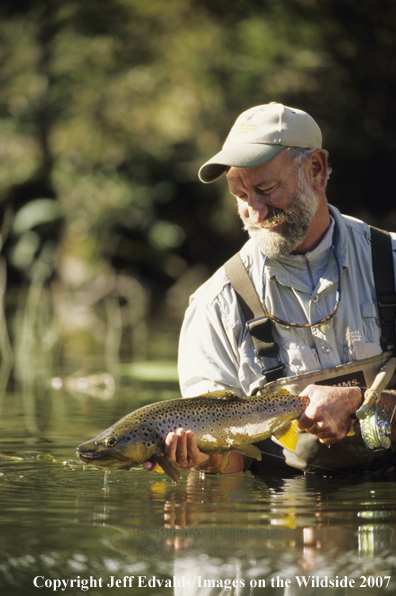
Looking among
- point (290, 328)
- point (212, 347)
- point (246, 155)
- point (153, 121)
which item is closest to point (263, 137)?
point (246, 155)

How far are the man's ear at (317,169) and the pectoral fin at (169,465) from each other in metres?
1.52

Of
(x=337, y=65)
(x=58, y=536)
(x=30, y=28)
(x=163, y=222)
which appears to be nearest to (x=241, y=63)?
(x=337, y=65)

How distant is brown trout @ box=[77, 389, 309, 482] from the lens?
3.09m

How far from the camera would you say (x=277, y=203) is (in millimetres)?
3768

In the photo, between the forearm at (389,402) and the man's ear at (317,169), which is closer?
the forearm at (389,402)

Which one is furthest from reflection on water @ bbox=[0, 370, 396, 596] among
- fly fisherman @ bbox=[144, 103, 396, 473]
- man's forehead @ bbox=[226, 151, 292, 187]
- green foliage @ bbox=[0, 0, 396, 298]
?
green foliage @ bbox=[0, 0, 396, 298]

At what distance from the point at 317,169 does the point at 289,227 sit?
Result: 1.26 ft

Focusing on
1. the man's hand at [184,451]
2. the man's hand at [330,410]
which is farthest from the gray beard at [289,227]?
the man's hand at [184,451]

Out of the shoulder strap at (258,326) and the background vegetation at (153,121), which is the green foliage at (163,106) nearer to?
the background vegetation at (153,121)

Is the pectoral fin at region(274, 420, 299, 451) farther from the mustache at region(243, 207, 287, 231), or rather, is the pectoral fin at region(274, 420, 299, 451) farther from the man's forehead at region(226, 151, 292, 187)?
the man's forehead at region(226, 151, 292, 187)

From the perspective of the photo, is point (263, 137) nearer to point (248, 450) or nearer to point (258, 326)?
point (258, 326)

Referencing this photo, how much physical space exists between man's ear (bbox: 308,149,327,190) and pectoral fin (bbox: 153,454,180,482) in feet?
5.00

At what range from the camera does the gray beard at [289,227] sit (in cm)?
376

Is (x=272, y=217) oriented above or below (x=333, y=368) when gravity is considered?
above
